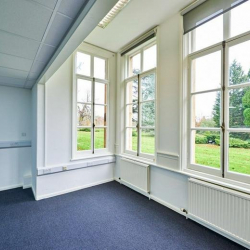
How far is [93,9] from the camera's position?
1.06 m

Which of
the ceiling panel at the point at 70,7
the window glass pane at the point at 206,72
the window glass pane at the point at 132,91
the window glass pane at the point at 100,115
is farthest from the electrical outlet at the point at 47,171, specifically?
the window glass pane at the point at 206,72

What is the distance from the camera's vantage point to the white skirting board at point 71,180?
3027mm

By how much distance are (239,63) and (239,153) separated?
117 cm

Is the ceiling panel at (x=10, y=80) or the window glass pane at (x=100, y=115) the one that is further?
the window glass pane at (x=100, y=115)

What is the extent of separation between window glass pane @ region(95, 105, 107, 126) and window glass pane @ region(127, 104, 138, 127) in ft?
1.94

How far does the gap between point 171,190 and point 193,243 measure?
2.76 feet

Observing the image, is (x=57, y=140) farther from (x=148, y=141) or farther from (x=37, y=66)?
(x=148, y=141)

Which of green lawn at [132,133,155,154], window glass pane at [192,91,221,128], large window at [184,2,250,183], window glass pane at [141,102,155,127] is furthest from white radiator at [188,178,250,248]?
window glass pane at [141,102,155,127]

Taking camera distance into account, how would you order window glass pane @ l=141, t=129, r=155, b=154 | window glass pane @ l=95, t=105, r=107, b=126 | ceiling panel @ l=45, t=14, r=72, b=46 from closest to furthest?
ceiling panel @ l=45, t=14, r=72, b=46 < window glass pane @ l=141, t=129, r=155, b=154 < window glass pane @ l=95, t=105, r=107, b=126

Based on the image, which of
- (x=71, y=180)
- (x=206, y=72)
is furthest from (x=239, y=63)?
(x=71, y=180)

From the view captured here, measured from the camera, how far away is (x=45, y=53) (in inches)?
A: 74.0

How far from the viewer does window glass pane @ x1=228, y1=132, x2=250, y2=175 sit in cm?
194

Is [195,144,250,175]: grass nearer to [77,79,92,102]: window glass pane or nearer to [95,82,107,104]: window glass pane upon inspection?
[95,82,107,104]: window glass pane

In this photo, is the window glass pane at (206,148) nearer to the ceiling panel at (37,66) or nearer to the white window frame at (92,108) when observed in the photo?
the white window frame at (92,108)
